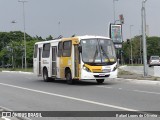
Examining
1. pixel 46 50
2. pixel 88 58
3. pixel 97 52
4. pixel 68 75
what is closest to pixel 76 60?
pixel 88 58

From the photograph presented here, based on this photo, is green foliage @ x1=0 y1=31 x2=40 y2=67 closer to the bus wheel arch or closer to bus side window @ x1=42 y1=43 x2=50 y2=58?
bus side window @ x1=42 y1=43 x2=50 y2=58

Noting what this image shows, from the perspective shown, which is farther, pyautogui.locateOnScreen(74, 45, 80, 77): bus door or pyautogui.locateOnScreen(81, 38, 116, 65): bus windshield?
pyautogui.locateOnScreen(74, 45, 80, 77): bus door

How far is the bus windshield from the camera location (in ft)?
76.8

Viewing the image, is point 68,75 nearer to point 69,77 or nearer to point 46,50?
point 69,77

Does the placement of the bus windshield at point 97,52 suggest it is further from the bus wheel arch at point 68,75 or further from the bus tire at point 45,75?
the bus tire at point 45,75

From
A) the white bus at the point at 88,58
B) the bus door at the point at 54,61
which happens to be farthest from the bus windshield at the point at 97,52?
the bus door at the point at 54,61

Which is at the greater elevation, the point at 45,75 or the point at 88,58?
the point at 88,58

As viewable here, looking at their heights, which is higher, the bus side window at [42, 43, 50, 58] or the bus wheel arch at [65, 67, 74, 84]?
the bus side window at [42, 43, 50, 58]

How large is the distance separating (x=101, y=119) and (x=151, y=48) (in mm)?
125178

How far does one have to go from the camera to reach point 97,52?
23500 millimetres

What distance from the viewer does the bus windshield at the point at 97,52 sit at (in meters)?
23.4

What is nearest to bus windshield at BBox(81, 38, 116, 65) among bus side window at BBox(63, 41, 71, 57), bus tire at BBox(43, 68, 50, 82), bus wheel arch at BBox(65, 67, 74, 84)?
bus side window at BBox(63, 41, 71, 57)

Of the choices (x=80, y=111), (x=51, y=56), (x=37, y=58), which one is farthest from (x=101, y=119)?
(x=37, y=58)

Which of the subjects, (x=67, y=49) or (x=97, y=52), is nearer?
(x=97, y=52)
